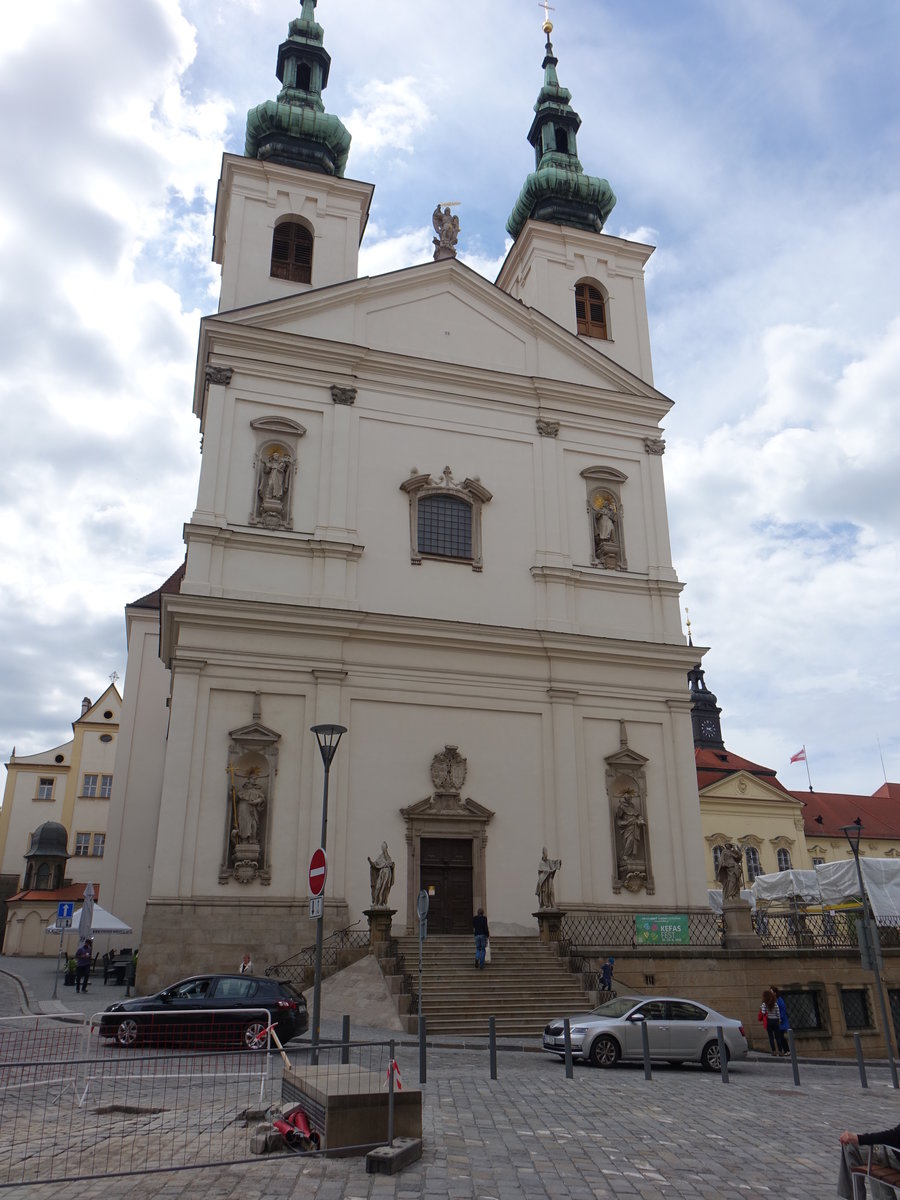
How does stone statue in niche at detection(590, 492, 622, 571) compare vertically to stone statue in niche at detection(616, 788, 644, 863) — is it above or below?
above

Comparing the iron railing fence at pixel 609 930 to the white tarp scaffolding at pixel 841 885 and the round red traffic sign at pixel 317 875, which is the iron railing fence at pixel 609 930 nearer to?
the white tarp scaffolding at pixel 841 885

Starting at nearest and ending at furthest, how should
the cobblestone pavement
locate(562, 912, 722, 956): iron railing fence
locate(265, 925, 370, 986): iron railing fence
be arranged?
the cobblestone pavement
locate(265, 925, 370, 986): iron railing fence
locate(562, 912, 722, 956): iron railing fence

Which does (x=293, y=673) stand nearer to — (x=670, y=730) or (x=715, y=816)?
(x=670, y=730)

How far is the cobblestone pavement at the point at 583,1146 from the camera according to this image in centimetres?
704

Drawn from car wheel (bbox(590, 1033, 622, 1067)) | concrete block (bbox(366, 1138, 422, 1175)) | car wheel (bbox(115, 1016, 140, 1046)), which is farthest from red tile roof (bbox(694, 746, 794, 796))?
concrete block (bbox(366, 1138, 422, 1175))

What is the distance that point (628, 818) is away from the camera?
25.7 meters

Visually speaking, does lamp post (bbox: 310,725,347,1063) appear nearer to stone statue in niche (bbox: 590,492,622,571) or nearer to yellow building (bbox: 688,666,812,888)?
stone statue in niche (bbox: 590,492,622,571)

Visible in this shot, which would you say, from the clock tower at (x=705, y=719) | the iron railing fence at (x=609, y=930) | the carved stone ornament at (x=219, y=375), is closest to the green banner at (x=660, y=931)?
the iron railing fence at (x=609, y=930)

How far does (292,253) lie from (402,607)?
1235cm

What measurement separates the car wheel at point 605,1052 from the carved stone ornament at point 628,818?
32.7ft

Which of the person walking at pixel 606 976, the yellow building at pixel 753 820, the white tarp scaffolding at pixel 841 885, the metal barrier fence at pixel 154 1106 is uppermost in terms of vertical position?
the yellow building at pixel 753 820

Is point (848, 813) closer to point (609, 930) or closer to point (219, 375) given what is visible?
point (609, 930)

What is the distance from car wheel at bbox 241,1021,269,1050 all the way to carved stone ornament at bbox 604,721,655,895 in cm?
1298

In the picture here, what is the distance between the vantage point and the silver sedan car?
1507 centimetres
